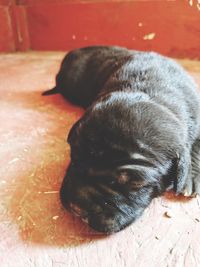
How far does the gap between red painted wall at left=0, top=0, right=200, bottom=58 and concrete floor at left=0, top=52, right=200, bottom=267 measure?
8.45 feet

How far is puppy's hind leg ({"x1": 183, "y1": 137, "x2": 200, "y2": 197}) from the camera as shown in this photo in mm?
2119

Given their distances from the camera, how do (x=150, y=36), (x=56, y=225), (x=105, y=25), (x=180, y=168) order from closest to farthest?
(x=180, y=168)
(x=56, y=225)
(x=150, y=36)
(x=105, y=25)

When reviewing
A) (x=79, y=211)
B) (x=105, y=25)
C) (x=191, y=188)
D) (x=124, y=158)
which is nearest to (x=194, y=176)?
(x=191, y=188)

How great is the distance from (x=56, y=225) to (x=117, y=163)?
1.87 ft

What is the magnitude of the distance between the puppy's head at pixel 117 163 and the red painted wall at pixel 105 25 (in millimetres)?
3249

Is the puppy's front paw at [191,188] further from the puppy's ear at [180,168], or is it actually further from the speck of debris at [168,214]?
the puppy's ear at [180,168]

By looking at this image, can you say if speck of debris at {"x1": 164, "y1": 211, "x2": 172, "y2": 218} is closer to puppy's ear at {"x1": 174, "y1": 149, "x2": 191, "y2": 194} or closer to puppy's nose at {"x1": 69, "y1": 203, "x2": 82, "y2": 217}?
puppy's ear at {"x1": 174, "y1": 149, "x2": 191, "y2": 194}

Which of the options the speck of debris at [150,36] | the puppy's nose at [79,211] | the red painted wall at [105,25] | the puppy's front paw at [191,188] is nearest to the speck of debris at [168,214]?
the puppy's front paw at [191,188]

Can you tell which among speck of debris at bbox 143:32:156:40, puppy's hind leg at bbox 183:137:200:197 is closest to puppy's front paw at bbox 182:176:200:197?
puppy's hind leg at bbox 183:137:200:197

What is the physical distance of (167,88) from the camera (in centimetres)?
219

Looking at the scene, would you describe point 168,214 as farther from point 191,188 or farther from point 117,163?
point 117,163

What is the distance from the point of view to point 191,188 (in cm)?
212

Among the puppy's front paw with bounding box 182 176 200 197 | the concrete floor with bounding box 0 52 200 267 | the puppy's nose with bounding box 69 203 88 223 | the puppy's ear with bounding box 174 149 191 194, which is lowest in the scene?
the concrete floor with bounding box 0 52 200 267

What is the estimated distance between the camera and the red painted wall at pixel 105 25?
15.3ft
